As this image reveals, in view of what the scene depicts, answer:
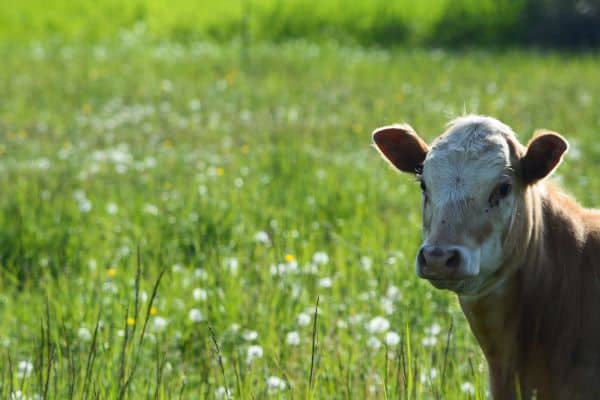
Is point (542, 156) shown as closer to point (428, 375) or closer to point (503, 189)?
point (503, 189)

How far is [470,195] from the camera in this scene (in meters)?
3.98

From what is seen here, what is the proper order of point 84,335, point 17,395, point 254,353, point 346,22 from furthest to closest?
point 346,22 → point 84,335 → point 254,353 → point 17,395

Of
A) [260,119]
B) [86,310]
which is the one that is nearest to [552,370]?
[86,310]

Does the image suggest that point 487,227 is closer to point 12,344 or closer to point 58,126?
point 12,344

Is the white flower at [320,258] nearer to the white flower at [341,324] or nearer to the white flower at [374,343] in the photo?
the white flower at [341,324]

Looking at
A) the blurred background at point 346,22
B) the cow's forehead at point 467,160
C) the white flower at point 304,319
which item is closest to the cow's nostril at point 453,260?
the cow's forehead at point 467,160

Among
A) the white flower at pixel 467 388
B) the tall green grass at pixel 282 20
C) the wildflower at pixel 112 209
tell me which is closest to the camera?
the white flower at pixel 467 388

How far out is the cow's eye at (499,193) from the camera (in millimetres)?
4020

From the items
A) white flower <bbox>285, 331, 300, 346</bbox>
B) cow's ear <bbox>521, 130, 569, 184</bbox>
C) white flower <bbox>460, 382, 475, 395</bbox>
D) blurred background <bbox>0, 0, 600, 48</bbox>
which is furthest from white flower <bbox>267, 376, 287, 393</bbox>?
blurred background <bbox>0, 0, 600, 48</bbox>

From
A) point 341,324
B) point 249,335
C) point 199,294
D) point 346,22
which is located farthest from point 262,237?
point 346,22

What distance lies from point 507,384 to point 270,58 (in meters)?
14.4

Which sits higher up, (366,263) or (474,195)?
(474,195)

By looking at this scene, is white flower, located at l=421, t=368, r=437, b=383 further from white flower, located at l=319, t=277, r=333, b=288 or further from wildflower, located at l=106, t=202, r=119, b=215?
wildflower, located at l=106, t=202, r=119, b=215

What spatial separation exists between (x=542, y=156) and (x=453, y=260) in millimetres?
652
